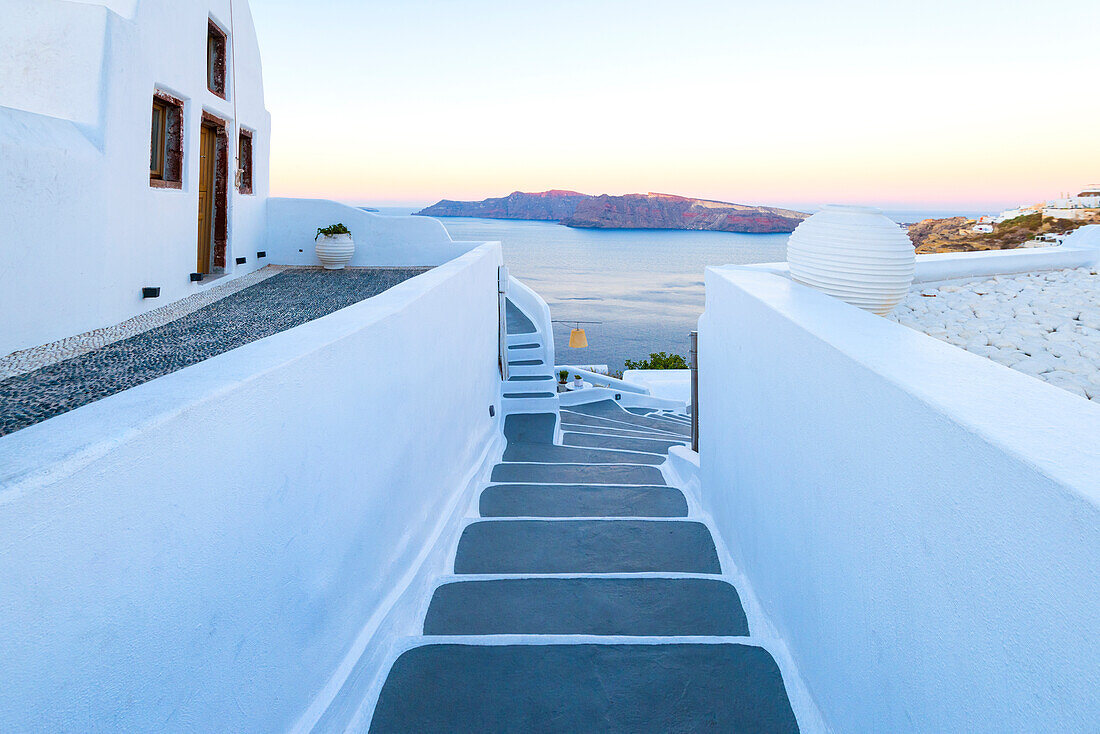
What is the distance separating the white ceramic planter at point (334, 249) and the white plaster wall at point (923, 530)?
10786 millimetres

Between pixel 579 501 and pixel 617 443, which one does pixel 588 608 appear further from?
pixel 617 443

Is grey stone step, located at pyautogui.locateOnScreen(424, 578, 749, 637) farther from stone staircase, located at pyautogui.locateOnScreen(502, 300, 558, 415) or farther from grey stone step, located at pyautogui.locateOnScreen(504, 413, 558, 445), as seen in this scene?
stone staircase, located at pyautogui.locateOnScreen(502, 300, 558, 415)

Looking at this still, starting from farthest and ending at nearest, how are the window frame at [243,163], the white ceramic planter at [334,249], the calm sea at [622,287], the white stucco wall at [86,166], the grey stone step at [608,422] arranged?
1. the calm sea at [622,287]
2. the white ceramic planter at [334,249]
3. the grey stone step at [608,422]
4. the window frame at [243,163]
5. the white stucco wall at [86,166]

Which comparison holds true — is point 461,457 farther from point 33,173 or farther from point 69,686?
point 33,173

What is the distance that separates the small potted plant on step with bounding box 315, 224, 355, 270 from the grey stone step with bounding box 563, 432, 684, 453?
617 centimetres

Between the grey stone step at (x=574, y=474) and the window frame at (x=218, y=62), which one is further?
the window frame at (x=218, y=62)

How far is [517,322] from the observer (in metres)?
12.3

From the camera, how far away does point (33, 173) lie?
17.8ft

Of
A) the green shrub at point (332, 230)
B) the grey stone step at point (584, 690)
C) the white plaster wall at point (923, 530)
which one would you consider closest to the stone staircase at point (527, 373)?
the green shrub at point (332, 230)

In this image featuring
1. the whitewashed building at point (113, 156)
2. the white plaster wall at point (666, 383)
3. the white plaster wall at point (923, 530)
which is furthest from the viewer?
the white plaster wall at point (666, 383)

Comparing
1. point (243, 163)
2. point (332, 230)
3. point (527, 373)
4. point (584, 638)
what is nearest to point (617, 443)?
point (527, 373)

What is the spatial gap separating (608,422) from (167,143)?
27.3 feet

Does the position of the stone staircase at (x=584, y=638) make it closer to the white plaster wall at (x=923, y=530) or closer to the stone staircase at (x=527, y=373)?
the white plaster wall at (x=923, y=530)

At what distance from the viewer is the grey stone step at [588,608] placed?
8.57 feet
